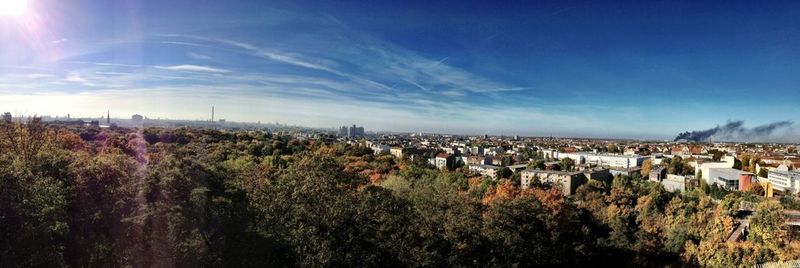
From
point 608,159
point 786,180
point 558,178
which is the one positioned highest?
point 786,180

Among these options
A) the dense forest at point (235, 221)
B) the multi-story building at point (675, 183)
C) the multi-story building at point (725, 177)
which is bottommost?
the multi-story building at point (675, 183)

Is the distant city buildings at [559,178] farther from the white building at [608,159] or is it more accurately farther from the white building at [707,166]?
the white building at [608,159]

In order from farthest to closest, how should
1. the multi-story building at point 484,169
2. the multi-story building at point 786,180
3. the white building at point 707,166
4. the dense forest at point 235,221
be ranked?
the multi-story building at point 484,169 → the white building at point 707,166 → the multi-story building at point 786,180 → the dense forest at point 235,221

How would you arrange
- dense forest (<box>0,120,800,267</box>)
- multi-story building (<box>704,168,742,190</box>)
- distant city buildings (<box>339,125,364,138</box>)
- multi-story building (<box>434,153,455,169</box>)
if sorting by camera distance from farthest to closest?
1. distant city buildings (<box>339,125,364,138</box>)
2. multi-story building (<box>434,153,455,169</box>)
3. multi-story building (<box>704,168,742,190</box>)
4. dense forest (<box>0,120,800,267</box>)

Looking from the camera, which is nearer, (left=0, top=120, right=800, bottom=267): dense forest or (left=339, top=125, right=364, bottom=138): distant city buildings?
(left=0, top=120, right=800, bottom=267): dense forest

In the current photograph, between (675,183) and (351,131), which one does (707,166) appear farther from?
Result: (351,131)

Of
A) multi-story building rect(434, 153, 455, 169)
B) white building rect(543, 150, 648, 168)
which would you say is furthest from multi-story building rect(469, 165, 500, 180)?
white building rect(543, 150, 648, 168)

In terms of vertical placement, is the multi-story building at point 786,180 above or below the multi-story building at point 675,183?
above

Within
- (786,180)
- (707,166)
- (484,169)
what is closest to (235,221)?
(484,169)

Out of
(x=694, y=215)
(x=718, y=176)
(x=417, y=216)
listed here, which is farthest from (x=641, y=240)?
(x=718, y=176)

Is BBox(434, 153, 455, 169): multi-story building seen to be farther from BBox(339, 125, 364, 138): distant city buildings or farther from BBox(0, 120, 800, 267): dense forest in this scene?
BBox(339, 125, 364, 138): distant city buildings

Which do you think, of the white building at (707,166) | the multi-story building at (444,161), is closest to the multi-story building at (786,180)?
the white building at (707,166)
